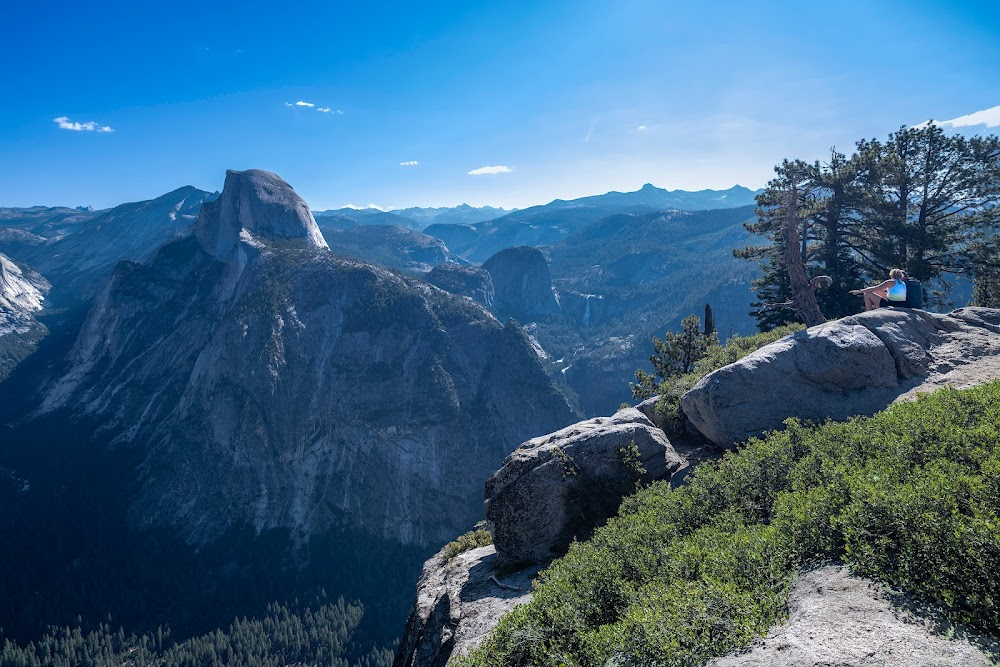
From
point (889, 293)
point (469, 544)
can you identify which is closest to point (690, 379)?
point (889, 293)

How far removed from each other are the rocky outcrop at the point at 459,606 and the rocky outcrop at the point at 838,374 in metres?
8.08

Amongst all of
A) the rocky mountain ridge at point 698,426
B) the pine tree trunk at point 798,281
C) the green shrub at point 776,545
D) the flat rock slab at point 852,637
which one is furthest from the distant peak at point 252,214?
the flat rock slab at point 852,637

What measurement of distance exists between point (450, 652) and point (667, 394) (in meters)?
12.9

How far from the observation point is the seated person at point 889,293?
18.2 meters

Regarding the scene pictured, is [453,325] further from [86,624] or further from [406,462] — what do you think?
[86,624]

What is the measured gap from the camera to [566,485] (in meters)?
14.6

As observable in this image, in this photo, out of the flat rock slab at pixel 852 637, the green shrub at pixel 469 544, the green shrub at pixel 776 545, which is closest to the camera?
the flat rock slab at pixel 852 637

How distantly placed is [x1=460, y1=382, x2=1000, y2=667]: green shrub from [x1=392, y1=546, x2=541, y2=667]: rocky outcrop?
7.88ft

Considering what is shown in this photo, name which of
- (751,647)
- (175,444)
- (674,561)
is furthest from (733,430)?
(175,444)

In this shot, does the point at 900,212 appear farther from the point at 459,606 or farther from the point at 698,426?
the point at 459,606

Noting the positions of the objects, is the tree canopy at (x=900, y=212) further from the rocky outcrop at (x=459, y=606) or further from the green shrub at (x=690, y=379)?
the rocky outcrop at (x=459, y=606)

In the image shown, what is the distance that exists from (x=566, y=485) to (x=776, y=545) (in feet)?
25.3

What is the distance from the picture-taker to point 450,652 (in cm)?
1124

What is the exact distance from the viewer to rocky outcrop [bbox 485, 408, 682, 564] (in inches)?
557
